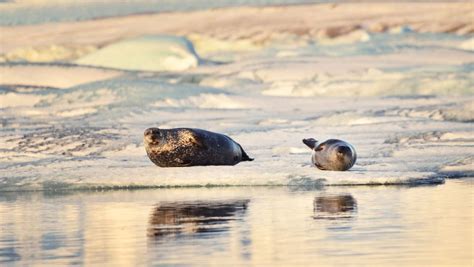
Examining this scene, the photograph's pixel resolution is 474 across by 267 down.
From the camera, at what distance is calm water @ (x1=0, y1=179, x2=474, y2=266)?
8.73 m

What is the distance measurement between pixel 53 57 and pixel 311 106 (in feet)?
57.6

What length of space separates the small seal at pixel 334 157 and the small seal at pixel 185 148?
41.2 inches

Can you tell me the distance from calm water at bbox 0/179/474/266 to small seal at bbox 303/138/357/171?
3.28 ft

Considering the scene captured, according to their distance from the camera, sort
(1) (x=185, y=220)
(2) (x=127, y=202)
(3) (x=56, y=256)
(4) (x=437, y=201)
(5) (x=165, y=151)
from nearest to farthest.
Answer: (3) (x=56, y=256), (1) (x=185, y=220), (4) (x=437, y=201), (2) (x=127, y=202), (5) (x=165, y=151)

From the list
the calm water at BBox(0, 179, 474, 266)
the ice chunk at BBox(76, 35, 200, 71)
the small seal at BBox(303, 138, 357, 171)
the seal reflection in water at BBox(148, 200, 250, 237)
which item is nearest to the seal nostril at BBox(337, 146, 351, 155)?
the small seal at BBox(303, 138, 357, 171)

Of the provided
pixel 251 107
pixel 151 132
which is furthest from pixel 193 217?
pixel 251 107

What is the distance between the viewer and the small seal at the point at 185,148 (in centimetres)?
1478

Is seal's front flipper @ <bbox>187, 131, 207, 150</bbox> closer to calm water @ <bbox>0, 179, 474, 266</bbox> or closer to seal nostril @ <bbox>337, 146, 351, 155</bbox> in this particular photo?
calm water @ <bbox>0, 179, 474, 266</bbox>

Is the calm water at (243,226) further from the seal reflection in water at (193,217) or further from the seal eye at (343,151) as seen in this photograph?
the seal eye at (343,151)

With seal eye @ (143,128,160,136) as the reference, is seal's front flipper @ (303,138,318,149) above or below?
below

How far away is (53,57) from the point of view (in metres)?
41.2

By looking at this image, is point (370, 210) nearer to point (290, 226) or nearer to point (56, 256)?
point (290, 226)

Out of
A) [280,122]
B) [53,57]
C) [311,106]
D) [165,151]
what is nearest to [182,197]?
[165,151]

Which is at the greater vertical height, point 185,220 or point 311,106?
point 311,106
